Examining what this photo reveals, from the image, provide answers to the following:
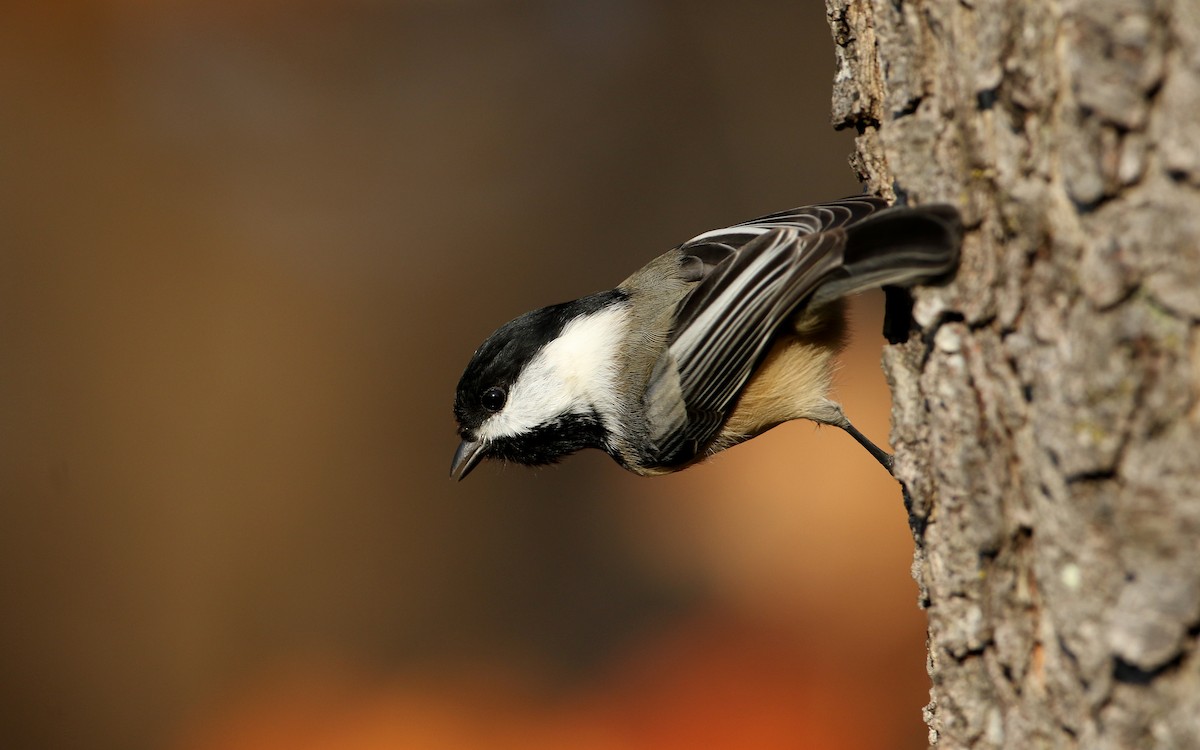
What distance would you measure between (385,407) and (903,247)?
3081mm

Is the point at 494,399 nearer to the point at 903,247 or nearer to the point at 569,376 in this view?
the point at 569,376

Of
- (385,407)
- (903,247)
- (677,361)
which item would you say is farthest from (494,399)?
(385,407)

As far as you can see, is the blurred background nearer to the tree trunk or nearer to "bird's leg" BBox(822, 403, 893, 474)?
"bird's leg" BBox(822, 403, 893, 474)

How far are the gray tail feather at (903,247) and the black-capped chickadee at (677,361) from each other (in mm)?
128

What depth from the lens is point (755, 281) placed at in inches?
63.7

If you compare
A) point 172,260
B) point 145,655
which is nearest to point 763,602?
point 145,655

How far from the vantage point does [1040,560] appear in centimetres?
101

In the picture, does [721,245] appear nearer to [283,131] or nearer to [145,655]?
[283,131]

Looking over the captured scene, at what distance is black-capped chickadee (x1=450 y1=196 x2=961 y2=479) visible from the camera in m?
1.65

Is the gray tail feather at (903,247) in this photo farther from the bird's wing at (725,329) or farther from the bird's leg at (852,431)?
the bird's leg at (852,431)

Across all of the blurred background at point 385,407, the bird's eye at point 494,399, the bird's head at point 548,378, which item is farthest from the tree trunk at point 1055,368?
the blurred background at point 385,407

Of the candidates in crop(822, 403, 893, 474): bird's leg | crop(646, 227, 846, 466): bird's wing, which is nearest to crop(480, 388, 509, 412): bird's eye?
crop(646, 227, 846, 466): bird's wing

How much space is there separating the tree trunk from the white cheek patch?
810 mm

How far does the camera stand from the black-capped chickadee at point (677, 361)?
1646 mm
